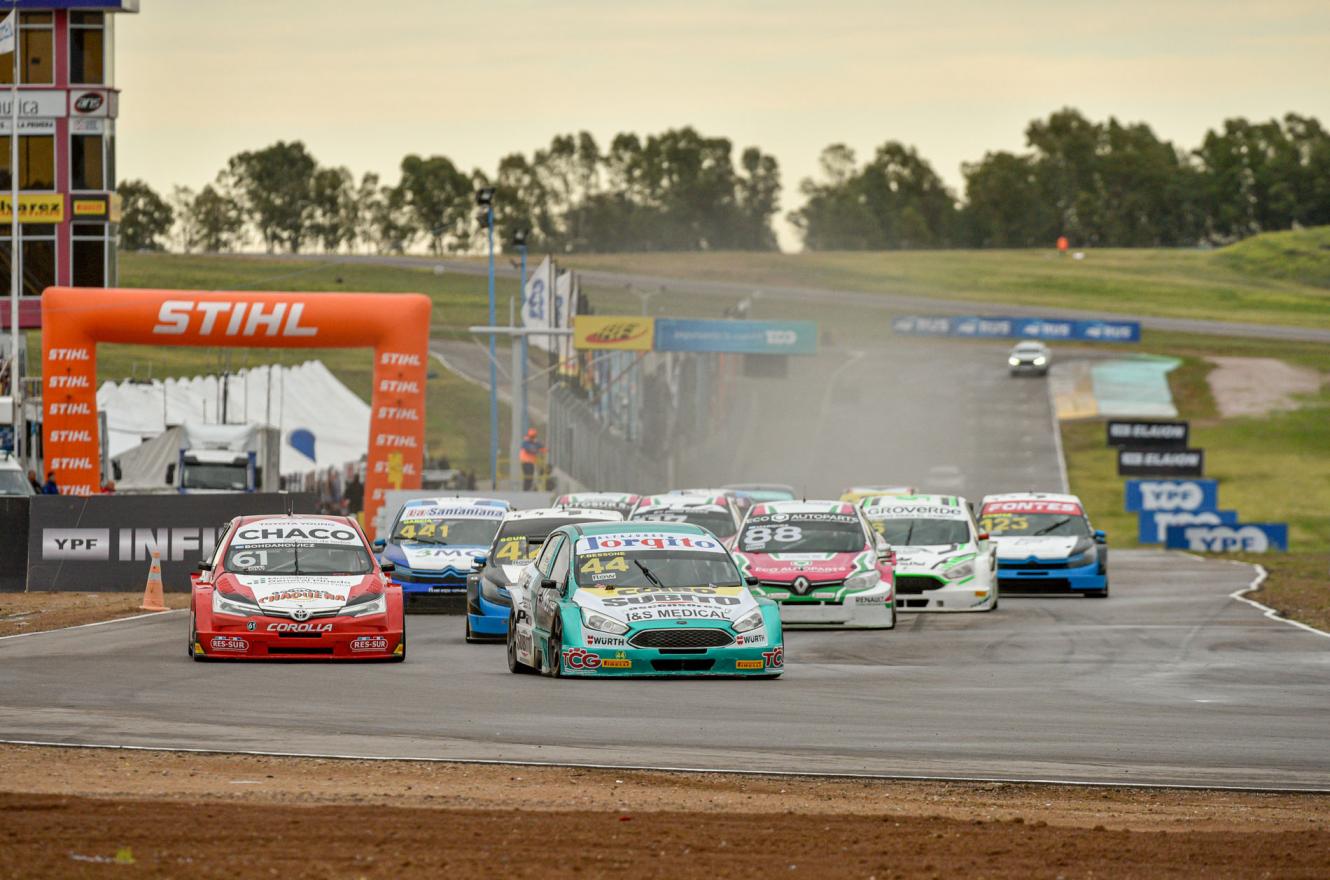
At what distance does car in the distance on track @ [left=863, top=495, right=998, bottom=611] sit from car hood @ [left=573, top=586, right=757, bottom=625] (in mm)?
9420

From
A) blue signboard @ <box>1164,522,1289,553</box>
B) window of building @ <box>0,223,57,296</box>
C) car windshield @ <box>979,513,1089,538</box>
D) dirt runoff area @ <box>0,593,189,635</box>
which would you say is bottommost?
blue signboard @ <box>1164,522,1289,553</box>

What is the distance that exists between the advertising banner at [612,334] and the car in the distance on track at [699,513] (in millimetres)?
29921

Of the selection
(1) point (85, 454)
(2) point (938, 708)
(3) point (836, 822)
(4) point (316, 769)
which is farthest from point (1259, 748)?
(1) point (85, 454)

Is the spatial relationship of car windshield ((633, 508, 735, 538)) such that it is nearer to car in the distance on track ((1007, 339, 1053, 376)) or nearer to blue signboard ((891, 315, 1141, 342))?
car in the distance on track ((1007, 339, 1053, 376))

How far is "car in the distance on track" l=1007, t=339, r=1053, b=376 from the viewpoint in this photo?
98.6 m

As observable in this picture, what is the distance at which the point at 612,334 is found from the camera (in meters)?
61.1

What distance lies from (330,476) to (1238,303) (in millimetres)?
101026

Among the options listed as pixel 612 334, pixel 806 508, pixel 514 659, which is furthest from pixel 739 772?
pixel 612 334

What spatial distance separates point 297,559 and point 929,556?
10331mm

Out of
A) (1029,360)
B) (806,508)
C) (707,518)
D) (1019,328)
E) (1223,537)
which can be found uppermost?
(1019,328)

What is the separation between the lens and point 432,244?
592 feet

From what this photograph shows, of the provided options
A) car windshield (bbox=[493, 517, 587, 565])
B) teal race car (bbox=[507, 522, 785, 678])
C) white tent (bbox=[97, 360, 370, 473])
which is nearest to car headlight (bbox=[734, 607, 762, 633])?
teal race car (bbox=[507, 522, 785, 678])

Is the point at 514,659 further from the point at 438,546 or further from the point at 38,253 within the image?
the point at 38,253

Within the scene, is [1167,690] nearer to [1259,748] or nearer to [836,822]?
[1259,748]
